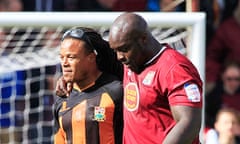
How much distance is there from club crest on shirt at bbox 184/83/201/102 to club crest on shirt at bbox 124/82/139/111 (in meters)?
0.31

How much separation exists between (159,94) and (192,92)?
0.19m

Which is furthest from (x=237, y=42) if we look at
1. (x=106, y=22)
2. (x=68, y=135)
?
(x=68, y=135)

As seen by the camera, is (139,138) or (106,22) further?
(106,22)

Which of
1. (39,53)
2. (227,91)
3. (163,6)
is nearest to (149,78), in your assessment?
(39,53)

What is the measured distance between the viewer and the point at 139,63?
182 inches

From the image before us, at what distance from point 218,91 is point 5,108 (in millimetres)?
2268

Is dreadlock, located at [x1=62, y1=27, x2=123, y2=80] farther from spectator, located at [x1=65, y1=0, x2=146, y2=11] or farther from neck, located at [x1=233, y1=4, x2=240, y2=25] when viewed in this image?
neck, located at [x1=233, y1=4, x2=240, y2=25]

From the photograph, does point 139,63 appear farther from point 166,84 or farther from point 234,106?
point 234,106

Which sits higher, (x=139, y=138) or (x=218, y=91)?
(x=139, y=138)

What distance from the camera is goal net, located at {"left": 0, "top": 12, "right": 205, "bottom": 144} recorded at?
19.5ft

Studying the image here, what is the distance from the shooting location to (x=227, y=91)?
8.51 metres

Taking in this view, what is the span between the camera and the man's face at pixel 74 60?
505 centimetres

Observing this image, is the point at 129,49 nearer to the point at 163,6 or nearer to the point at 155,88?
the point at 155,88

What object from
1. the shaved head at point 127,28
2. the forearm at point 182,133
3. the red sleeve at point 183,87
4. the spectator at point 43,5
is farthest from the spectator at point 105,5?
the forearm at point 182,133
